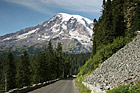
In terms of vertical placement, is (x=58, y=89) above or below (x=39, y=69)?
below

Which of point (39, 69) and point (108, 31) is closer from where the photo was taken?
point (108, 31)

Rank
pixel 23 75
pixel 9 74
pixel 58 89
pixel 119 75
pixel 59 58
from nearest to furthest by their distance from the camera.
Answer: pixel 119 75, pixel 58 89, pixel 9 74, pixel 23 75, pixel 59 58

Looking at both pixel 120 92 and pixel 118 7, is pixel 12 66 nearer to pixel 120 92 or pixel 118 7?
pixel 118 7

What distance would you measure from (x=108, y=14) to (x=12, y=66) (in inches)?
1318

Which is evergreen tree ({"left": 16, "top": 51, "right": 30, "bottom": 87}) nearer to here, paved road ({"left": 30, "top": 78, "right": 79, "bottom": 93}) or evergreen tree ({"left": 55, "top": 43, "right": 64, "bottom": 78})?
evergreen tree ({"left": 55, "top": 43, "right": 64, "bottom": 78})

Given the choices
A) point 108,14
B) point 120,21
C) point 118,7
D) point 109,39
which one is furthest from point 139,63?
point 118,7

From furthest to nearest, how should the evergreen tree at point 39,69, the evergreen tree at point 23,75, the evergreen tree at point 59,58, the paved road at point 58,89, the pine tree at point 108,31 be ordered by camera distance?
the evergreen tree at point 59,58 → the evergreen tree at point 23,75 → the evergreen tree at point 39,69 → the pine tree at point 108,31 → the paved road at point 58,89

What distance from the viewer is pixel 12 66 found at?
51438 millimetres

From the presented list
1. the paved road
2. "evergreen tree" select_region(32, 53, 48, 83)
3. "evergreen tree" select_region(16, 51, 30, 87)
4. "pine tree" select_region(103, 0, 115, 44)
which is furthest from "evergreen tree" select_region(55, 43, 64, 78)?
the paved road

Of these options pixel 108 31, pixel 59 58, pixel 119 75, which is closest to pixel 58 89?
pixel 119 75

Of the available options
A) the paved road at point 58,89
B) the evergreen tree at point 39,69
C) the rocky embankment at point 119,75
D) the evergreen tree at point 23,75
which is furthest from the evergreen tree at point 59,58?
the rocky embankment at point 119,75

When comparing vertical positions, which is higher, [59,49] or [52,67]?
[59,49]

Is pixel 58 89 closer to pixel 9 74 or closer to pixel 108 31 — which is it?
pixel 108 31

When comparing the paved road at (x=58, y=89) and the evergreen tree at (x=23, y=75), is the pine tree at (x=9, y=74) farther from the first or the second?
the paved road at (x=58, y=89)
